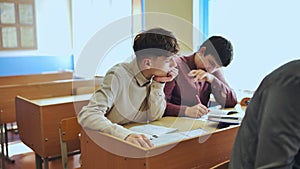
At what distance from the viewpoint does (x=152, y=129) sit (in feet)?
4.83

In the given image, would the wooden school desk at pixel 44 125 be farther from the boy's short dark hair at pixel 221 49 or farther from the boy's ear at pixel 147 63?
the boy's short dark hair at pixel 221 49

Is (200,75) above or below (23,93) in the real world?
above

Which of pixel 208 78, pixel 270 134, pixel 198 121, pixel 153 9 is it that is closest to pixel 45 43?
pixel 153 9

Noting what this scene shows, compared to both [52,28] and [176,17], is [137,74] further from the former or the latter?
[52,28]

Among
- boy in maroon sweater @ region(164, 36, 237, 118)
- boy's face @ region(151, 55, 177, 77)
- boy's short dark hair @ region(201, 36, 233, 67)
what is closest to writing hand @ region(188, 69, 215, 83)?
boy in maroon sweater @ region(164, 36, 237, 118)

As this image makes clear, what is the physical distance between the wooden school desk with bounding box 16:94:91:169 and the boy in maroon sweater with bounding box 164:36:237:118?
24.1 inches

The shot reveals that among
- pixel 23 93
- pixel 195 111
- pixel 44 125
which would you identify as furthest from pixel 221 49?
pixel 23 93

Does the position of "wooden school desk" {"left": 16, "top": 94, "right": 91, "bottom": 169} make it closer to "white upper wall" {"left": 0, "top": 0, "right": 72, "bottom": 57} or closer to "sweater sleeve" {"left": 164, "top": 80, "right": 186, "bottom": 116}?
"sweater sleeve" {"left": 164, "top": 80, "right": 186, "bottom": 116}

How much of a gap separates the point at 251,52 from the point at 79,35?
131 inches

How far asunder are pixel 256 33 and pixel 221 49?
919 mm

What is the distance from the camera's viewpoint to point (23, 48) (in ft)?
16.3

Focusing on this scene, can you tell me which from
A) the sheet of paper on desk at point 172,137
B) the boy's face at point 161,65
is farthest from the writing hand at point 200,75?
the sheet of paper on desk at point 172,137

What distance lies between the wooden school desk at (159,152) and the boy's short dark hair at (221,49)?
0.58 m

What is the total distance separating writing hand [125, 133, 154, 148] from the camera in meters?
1.14
